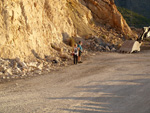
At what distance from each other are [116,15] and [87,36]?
725 centimetres

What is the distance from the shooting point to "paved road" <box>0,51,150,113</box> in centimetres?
464

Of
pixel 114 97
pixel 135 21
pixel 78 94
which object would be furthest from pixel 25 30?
pixel 135 21

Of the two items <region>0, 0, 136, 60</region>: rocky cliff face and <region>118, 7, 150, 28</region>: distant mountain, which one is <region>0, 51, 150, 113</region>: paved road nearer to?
<region>0, 0, 136, 60</region>: rocky cliff face

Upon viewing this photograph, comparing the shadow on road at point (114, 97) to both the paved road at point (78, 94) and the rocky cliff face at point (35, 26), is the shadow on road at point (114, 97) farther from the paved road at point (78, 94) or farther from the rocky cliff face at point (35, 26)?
the rocky cliff face at point (35, 26)

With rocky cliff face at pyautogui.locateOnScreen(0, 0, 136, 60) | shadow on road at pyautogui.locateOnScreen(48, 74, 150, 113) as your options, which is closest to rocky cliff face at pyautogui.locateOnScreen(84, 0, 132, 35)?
rocky cliff face at pyautogui.locateOnScreen(0, 0, 136, 60)

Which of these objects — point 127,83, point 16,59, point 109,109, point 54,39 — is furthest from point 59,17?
point 109,109

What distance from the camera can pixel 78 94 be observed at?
18.4 feet

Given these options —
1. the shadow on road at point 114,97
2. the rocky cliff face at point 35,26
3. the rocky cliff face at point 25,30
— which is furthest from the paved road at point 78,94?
the rocky cliff face at point 35,26

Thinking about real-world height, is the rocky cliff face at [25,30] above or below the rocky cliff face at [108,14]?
below

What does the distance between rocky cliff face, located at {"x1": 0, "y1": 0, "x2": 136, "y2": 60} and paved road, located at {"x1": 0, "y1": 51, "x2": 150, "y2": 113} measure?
2887 mm

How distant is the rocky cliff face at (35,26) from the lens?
9.45 meters

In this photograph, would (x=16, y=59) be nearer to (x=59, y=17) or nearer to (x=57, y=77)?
(x=57, y=77)

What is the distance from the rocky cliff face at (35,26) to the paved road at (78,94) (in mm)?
2887

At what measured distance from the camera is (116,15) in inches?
915
